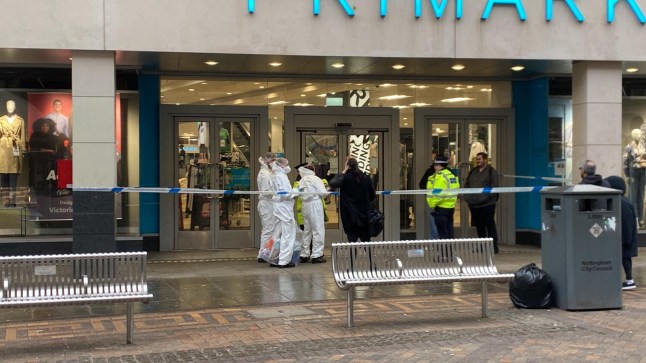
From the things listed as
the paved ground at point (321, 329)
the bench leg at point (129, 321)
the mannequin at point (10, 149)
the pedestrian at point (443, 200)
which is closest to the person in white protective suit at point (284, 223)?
the paved ground at point (321, 329)

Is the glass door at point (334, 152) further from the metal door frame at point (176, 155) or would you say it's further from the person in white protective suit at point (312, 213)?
the person in white protective suit at point (312, 213)

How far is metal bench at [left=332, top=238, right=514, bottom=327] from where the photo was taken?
7.50 meters

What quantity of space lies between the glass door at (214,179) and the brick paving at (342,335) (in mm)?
5716

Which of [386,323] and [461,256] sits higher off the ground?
[461,256]

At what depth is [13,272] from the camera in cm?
660

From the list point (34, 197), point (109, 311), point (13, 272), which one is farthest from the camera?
point (34, 197)

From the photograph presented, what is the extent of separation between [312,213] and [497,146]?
498 cm

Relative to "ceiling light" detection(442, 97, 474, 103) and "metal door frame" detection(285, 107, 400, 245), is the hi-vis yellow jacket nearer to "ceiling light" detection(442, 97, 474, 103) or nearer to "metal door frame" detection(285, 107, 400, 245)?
"metal door frame" detection(285, 107, 400, 245)

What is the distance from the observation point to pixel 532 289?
805cm

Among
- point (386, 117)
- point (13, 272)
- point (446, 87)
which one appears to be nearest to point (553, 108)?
point (446, 87)

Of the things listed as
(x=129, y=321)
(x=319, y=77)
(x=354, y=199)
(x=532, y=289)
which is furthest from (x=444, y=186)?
(x=129, y=321)

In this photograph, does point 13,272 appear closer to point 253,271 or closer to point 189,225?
point 253,271

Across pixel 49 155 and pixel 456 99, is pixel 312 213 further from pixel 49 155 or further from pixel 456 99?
pixel 49 155

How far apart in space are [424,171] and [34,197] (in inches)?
291
